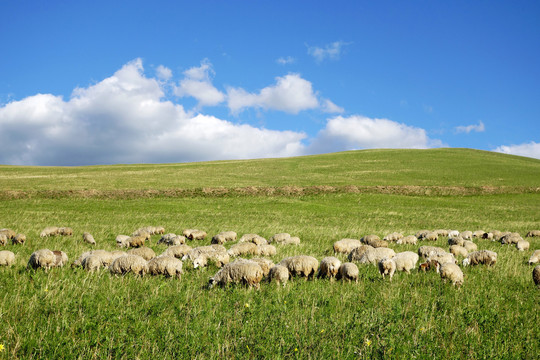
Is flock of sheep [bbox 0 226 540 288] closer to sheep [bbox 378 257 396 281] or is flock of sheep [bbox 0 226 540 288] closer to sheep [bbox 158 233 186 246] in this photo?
sheep [bbox 378 257 396 281]

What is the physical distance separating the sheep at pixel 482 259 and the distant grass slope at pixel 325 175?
3502cm

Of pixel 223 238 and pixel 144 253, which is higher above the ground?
pixel 144 253

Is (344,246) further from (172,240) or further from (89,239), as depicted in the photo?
(89,239)

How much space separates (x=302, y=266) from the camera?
8211 millimetres

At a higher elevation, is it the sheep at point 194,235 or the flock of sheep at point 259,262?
the flock of sheep at point 259,262

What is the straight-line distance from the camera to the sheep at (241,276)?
7.20m

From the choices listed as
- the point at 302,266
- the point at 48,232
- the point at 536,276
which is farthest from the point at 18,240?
the point at 536,276

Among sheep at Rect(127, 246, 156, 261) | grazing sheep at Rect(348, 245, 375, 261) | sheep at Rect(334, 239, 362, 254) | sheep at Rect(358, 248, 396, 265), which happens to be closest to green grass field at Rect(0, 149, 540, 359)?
sheep at Rect(334, 239, 362, 254)

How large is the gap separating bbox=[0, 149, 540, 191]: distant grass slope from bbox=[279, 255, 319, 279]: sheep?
35.8m

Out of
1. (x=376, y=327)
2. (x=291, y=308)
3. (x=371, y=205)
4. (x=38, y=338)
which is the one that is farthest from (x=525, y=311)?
(x=371, y=205)

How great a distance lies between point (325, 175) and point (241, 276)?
50438 millimetres

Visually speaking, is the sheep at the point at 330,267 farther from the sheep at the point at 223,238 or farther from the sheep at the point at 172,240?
the sheep at the point at 223,238

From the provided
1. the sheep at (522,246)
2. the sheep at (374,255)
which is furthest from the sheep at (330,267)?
the sheep at (522,246)

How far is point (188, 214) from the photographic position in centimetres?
2652
